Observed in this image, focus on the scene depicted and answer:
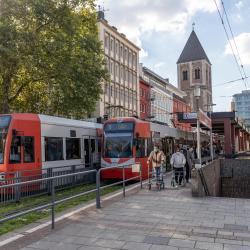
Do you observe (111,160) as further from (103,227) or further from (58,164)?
(103,227)

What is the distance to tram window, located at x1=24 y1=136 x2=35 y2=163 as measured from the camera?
54.1 ft

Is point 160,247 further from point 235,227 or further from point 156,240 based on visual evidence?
point 235,227

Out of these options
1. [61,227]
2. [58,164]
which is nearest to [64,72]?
[58,164]

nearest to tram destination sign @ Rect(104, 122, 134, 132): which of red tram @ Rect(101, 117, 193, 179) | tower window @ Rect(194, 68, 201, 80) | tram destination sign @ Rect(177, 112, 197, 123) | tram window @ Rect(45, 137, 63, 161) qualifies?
red tram @ Rect(101, 117, 193, 179)

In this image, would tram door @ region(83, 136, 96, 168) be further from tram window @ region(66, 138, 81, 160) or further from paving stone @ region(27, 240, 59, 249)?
paving stone @ region(27, 240, 59, 249)

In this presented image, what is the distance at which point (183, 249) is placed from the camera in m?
7.06

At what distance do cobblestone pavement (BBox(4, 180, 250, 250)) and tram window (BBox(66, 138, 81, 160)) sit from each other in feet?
25.2

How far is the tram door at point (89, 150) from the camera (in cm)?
2184

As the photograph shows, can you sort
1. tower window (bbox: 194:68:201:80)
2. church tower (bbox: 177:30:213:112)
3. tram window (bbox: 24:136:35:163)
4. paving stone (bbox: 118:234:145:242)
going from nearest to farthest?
paving stone (bbox: 118:234:145:242)
tram window (bbox: 24:136:35:163)
church tower (bbox: 177:30:213:112)
tower window (bbox: 194:68:201:80)

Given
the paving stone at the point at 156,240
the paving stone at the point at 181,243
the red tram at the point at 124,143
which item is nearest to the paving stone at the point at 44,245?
the paving stone at the point at 156,240

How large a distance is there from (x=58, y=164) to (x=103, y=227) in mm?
10352

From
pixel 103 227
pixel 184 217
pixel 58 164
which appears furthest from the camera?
pixel 58 164

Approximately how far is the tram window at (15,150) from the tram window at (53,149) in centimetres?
184

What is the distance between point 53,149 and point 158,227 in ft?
34.2
